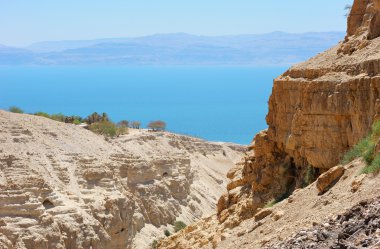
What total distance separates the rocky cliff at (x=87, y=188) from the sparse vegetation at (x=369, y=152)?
18.5 meters

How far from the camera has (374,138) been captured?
1850cm

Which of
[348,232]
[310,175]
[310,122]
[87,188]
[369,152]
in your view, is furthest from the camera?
[87,188]

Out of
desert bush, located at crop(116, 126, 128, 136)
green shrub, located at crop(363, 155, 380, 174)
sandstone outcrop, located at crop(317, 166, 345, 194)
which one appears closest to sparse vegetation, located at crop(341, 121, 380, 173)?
green shrub, located at crop(363, 155, 380, 174)

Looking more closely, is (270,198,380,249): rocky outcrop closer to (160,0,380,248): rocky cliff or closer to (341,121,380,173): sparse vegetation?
(341,121,380,173): sparse vegetation

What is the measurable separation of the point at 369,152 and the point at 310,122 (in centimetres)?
397

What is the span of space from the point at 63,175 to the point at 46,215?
19.7 ft

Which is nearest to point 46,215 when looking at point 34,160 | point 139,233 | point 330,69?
point 34,160

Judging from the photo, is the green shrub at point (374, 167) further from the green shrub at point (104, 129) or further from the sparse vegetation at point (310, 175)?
the green shrub at point (104, 129)

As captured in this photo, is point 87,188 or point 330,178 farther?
point 87,188

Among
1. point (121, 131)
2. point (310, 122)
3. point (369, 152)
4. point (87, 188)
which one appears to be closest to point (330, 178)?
point (369, 152)

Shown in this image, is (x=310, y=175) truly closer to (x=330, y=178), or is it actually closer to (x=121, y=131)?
(x=330, y=178)

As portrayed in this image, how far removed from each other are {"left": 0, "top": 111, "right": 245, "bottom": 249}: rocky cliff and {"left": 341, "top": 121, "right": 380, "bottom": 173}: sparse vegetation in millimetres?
18501

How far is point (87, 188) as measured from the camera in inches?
1721

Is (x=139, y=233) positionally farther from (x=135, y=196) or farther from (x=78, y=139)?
(x=78, y=139)
